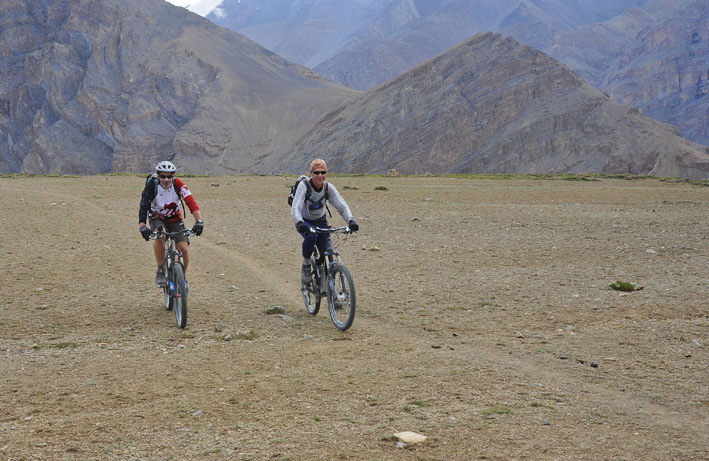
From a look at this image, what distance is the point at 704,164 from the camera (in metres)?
100

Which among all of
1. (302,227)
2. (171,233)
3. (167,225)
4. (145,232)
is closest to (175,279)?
(171,233)

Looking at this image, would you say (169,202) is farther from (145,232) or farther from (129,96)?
(129,96)

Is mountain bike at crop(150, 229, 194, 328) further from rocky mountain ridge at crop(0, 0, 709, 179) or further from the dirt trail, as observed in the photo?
rocky mountain ridge at crop(0, 0, 709, 179)

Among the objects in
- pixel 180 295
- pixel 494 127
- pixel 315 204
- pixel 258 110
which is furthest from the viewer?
pixel 258 110

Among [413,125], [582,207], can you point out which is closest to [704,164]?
[413,125]

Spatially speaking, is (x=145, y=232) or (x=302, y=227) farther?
(x=145, y=232)

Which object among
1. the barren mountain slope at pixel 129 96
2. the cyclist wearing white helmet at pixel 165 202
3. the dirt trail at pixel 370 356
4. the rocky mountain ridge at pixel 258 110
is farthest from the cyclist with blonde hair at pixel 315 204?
the barren mountain slope at pixel 129 96

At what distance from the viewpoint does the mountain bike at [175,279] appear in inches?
368

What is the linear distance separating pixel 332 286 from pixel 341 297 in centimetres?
31

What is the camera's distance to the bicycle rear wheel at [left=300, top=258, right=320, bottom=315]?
10.2m

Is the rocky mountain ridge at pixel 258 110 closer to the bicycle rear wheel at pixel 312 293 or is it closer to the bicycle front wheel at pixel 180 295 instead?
the bicycle rear wheel at pixel 312 293

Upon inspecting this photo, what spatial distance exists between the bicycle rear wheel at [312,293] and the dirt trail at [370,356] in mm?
246

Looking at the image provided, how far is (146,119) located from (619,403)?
146 m

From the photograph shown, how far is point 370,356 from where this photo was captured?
26.6 feet
